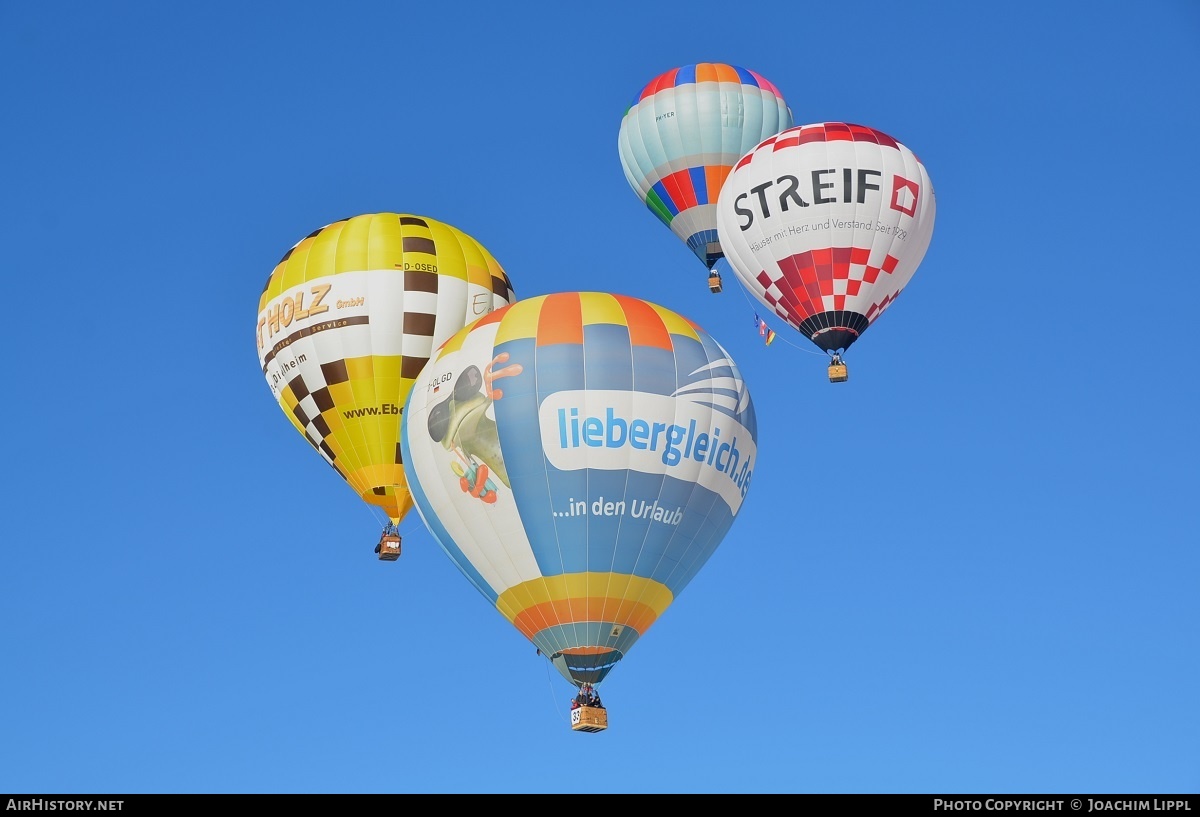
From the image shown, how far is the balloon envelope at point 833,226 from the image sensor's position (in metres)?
29.3

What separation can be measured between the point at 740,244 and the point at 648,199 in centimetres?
583

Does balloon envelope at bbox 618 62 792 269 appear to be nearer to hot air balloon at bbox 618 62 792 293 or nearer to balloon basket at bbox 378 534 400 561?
hot air balloon at bbox 618 62 792 293

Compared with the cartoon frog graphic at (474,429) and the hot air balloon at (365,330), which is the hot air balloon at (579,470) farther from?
the hot air balloon at (365,330)

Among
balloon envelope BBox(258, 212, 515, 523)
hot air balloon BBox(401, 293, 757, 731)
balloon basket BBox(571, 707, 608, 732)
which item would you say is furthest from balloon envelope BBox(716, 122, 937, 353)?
balloon basket BBox(571, 707, 608, 732)

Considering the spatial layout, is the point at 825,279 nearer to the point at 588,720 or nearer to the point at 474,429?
the point at 474,429

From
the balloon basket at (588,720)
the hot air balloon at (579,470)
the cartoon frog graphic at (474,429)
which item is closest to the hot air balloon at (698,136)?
the hot air balloon at (579,470)

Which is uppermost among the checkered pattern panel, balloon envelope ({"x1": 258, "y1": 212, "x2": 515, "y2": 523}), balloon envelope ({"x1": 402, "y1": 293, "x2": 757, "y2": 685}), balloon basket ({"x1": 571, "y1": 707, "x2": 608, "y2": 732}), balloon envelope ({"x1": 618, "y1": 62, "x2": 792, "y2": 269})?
balloon envelope ({"x1": 618, "y1": 62, "x2": 792, "y2": 269})

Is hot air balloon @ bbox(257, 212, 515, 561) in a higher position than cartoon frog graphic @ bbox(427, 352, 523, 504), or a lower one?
higher

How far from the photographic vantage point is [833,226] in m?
29.2

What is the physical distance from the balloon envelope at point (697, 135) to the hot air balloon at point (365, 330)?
718 centimetres

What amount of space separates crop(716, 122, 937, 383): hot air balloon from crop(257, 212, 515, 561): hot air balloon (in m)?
4.28

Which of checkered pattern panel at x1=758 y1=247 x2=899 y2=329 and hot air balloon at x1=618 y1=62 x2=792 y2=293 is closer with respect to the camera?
checkered pattern panel at x1=758 y1=247 x2=899 y2=329

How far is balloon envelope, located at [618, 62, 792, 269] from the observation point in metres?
34.8

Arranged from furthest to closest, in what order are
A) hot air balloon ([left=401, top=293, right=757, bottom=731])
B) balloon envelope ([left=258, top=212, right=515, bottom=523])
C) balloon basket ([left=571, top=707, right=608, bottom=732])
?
balloon envelope ([left=258, top=212, right=515, bottom=523]), hot air balloon ([left=401, top=293, right=757, bottom=731]), balloon basket ([left=571, top=707, right=608, bottom=732])
